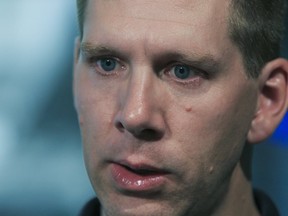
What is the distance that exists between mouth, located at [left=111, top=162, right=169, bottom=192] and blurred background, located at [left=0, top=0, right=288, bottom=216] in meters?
1.02

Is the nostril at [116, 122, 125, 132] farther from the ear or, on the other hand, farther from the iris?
the ear

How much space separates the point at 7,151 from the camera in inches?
109

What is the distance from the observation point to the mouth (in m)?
1.72

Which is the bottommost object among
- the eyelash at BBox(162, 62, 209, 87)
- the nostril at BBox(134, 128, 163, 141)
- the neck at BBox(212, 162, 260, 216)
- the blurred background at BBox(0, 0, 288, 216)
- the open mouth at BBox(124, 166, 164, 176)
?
the blurred background at BBox(0, 0, 288, 216)

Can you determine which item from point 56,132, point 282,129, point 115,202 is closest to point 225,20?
point 115,202

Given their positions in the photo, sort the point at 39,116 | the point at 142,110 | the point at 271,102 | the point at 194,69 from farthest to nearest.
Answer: the point at 39,116 < the point at 271,102 < the point at 194,69 < the point at 142,110

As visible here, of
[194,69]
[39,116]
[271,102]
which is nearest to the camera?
[194,69]

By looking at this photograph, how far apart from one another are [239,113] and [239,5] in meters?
0.29

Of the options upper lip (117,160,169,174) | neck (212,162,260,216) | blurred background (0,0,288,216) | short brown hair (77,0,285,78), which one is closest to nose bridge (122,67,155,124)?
upper lip (117,160,169,174)

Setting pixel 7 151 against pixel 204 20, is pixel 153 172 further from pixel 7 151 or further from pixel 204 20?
pixel 7 151

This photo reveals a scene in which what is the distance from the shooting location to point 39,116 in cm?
279

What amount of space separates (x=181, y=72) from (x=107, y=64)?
0.21 meters

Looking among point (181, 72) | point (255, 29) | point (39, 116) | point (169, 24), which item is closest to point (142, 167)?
point (181, 72)

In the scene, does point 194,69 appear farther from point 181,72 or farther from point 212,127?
point 212,127
